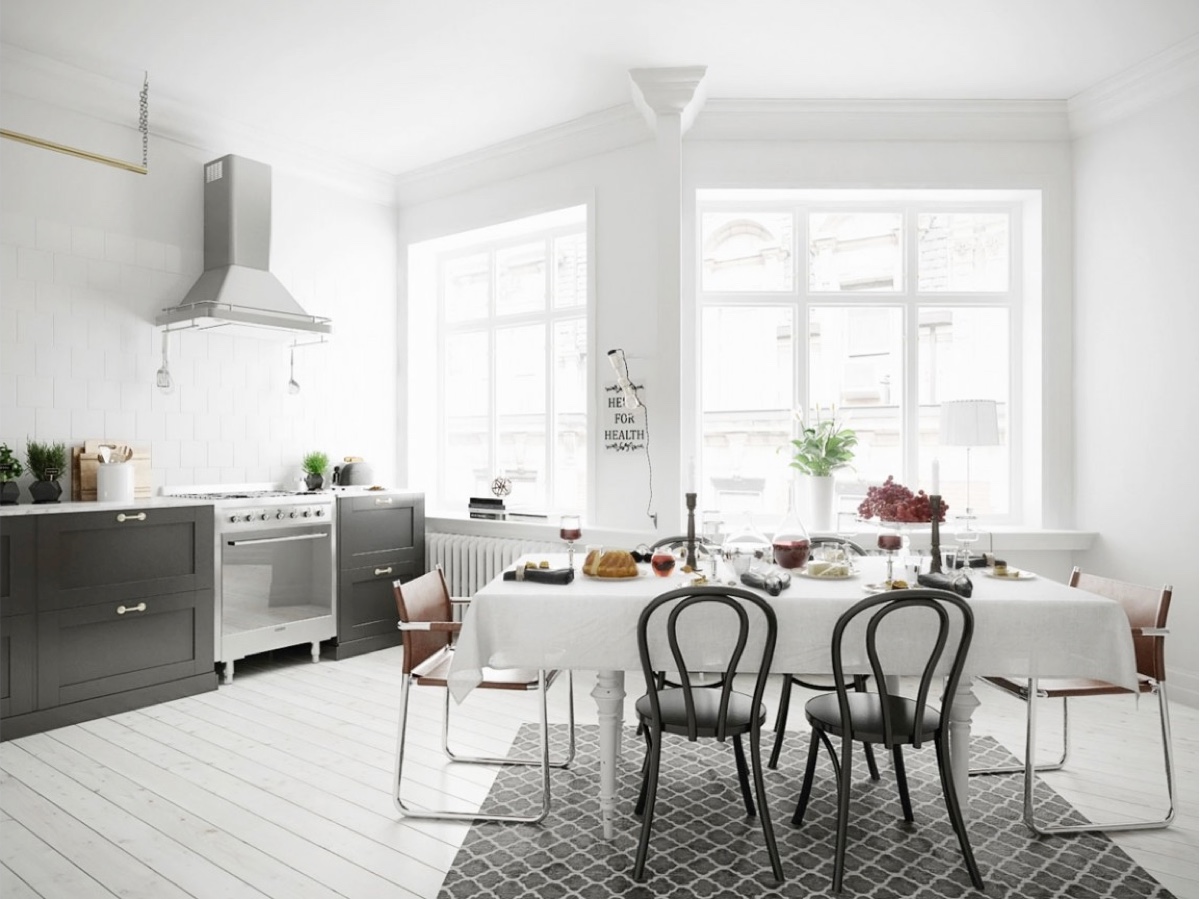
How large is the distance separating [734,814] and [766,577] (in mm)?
847

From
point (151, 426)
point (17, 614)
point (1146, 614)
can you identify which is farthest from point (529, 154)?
point (1146, 614)

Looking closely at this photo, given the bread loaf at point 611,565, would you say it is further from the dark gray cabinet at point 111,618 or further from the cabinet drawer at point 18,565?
the cabinet drawer at point 18,565

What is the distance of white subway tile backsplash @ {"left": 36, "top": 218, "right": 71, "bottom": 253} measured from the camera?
4066 mm

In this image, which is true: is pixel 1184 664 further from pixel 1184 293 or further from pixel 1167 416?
pixel 1184 293

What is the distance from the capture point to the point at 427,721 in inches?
145

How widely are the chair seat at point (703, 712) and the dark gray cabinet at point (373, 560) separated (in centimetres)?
271

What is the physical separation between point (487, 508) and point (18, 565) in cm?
254

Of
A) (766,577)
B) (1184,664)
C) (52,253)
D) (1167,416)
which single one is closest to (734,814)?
(766,577)

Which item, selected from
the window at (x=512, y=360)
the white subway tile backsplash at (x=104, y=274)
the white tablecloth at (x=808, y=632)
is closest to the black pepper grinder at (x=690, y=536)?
the white tablecloth at (x=808, y=632)

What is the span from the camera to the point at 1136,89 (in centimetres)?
417

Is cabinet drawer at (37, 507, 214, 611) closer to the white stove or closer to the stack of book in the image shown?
the white stove

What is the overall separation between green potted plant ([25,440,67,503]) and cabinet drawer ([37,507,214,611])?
15.6 inches

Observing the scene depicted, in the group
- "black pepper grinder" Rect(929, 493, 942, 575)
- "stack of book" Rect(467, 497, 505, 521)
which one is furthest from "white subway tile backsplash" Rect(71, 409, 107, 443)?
"black pepper grinder" Rect(929, 493, 942, 575)

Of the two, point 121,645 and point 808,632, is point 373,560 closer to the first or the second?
point 121,645
